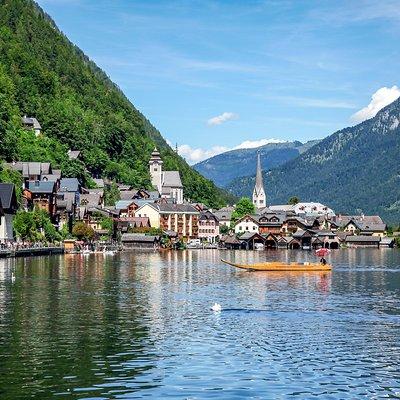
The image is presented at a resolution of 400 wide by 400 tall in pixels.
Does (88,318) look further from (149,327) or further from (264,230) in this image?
(264,230)

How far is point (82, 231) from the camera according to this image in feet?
426

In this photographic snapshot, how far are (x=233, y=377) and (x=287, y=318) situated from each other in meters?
13.6

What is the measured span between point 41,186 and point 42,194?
1.51 m

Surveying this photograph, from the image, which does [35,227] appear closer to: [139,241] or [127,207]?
[139,241]

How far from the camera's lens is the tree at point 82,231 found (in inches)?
5098

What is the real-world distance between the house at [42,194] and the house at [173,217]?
41.6 m

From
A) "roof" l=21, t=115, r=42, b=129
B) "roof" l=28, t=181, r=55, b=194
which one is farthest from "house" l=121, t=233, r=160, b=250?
"roof" l=21, t=115, r=42, b=129

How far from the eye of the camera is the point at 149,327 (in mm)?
34906

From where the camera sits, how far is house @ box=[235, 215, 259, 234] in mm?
192250

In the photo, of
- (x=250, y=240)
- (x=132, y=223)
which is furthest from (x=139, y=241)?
(x=250, y=240)

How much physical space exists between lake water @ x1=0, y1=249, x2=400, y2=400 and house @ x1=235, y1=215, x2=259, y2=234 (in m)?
136

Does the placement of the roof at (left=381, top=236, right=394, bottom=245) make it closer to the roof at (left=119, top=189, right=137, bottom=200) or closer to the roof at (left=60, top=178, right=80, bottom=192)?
the roof at (left=119, top=189, right=137, bottom=200)

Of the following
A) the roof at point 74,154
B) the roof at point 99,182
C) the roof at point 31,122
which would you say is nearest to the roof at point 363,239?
the roof at point 99,182

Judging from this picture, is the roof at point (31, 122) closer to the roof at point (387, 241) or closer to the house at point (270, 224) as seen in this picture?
the house at point (270, 224)
